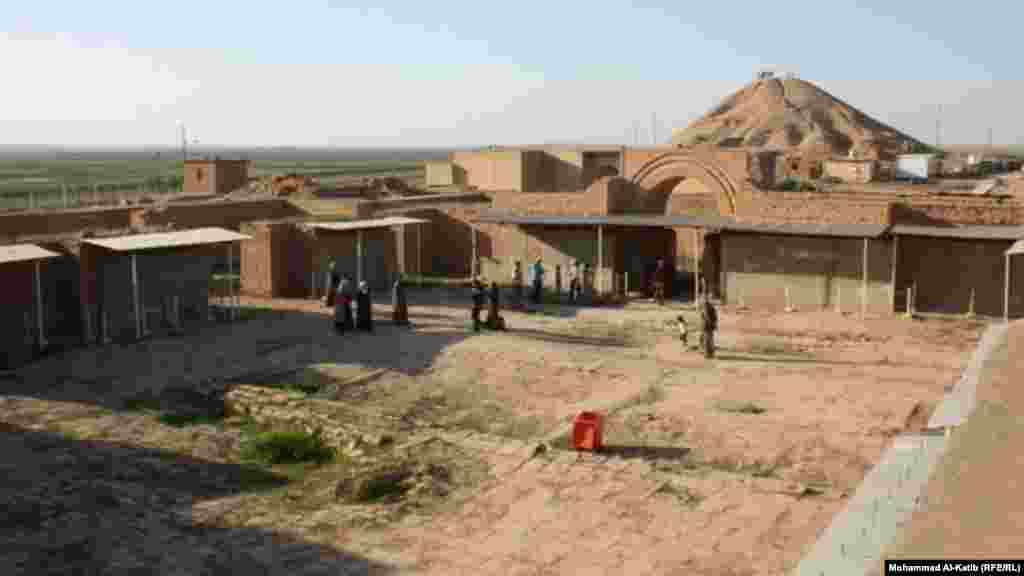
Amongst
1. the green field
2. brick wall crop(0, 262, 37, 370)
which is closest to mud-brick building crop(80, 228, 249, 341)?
brick wall crop(0, 262, 37, 370)

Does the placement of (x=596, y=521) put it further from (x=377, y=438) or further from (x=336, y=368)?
(x=336, y=368)

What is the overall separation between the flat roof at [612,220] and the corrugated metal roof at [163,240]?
759 centimetres

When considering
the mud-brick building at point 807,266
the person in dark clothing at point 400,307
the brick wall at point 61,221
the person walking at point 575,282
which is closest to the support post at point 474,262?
the person walking at point 575,282

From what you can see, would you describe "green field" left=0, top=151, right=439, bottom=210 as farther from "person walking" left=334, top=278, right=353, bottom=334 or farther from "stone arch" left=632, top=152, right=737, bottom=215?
"person walking" left=334, top=278, right=353, bottom=334

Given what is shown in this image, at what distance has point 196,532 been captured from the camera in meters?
10.3

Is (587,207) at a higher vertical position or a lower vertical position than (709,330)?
higher

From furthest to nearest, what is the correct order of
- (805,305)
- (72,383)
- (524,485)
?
1. (805,305)
2. (72,383)
3. (524,485)

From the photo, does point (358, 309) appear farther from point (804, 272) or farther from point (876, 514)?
point (876, 514)

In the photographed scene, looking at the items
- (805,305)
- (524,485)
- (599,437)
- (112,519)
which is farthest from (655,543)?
(805,305)

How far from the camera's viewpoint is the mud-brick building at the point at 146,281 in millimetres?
19422

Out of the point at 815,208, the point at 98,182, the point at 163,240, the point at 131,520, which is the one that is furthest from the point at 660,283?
the point at 98,182

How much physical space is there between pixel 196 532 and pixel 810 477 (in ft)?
21.6

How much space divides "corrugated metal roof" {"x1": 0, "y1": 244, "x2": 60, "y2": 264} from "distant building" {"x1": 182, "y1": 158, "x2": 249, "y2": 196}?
2312 cm

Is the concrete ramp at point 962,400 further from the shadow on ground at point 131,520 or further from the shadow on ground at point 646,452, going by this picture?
the shadow on ground at point 131,520
